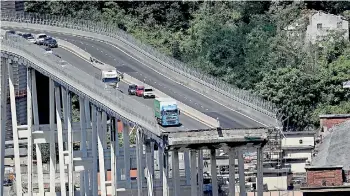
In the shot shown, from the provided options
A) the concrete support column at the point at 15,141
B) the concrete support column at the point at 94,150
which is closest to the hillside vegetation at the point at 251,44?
the concrete support column at the point at 15,141

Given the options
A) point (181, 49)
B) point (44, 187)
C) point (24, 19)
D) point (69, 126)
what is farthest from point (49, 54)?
point (181, 49)

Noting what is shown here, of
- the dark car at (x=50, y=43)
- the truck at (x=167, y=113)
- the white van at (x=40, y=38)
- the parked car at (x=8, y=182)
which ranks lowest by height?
the parked car at (x=8, y=182)

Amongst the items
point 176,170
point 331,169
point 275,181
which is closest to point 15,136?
point 275,181

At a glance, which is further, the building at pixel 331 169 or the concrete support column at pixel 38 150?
the concrete support column at pixel 38 150

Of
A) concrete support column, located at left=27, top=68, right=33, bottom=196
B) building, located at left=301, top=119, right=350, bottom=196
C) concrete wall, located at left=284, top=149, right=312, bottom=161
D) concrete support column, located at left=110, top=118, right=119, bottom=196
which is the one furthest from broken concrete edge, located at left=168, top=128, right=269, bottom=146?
concrete wall, located at left=284, top=149, right=312, bottom=161

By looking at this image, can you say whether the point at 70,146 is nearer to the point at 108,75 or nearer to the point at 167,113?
the point at 108,75

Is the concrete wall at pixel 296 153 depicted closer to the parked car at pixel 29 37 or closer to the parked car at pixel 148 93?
the parked car at pixel 148 93
